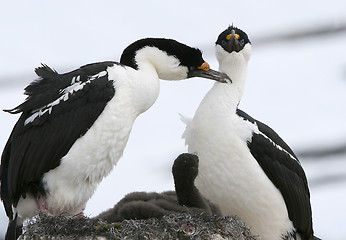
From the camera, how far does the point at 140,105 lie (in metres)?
3.60

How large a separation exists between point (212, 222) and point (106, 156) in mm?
862

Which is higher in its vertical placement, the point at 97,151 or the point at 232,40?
the point at 232,40

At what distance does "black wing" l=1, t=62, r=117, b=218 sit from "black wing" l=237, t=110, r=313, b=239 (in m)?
1.37

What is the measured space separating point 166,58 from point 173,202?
3.54 ft

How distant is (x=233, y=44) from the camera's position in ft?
14.2

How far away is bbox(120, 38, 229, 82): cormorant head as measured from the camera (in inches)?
150

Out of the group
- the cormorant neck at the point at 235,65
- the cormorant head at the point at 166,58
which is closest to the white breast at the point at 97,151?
the cormorant head at the point at 166,58

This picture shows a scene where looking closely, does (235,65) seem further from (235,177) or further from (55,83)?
(55,83)

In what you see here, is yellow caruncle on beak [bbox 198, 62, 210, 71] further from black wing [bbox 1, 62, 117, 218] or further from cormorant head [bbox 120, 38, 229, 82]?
black wing [bbox 1, 62, 117, 218]

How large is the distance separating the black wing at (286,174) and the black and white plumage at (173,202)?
600 mm

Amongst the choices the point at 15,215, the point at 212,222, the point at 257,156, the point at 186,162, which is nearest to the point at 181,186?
the point at 186,162

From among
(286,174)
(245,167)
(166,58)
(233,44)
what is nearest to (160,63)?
(166,58)

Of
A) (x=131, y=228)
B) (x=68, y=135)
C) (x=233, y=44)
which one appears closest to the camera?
(x=131, y=228)

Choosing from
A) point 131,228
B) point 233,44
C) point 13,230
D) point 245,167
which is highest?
point 233,44
